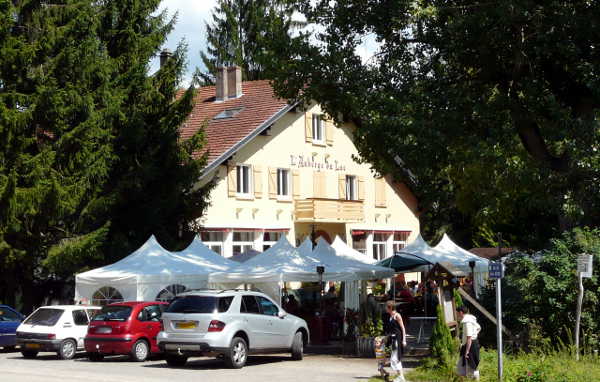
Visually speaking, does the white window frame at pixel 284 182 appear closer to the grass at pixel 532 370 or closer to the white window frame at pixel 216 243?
the white window frame at pixel 216 243

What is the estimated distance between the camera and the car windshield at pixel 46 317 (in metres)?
23.2

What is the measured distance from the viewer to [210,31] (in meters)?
59.7

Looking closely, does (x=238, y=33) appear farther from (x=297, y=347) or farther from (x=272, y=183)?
(x=297, y=347)

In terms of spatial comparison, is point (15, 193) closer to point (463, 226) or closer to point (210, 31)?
point (210, 31)

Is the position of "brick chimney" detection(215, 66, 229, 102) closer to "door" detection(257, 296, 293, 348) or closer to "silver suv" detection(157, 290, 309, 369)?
"door" detection(257, 296, 293, 348)

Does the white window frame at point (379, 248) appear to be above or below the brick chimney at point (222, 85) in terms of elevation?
below

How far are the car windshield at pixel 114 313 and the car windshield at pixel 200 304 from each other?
2.07 meters

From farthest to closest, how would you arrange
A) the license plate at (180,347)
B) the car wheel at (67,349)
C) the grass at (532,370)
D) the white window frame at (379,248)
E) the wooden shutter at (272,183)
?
the white window frame at (379,248) < the wooden shutter at (272,183) < the car wheel at (67,349) < the license plate at (180,347) < the grass at (532,370)

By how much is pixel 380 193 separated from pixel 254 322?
102 feet

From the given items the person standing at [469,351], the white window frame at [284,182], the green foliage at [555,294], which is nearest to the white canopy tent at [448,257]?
the white window frame at [284,182]

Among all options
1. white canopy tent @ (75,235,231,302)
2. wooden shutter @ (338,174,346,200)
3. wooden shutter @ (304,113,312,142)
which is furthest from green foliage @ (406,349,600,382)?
wooden shutter @ (338,174,346,200)

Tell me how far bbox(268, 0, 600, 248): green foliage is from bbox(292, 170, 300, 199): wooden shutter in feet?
63.0

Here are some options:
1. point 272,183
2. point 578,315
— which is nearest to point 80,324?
point 578,315

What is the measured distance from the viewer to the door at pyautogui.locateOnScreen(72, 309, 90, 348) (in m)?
23.5
